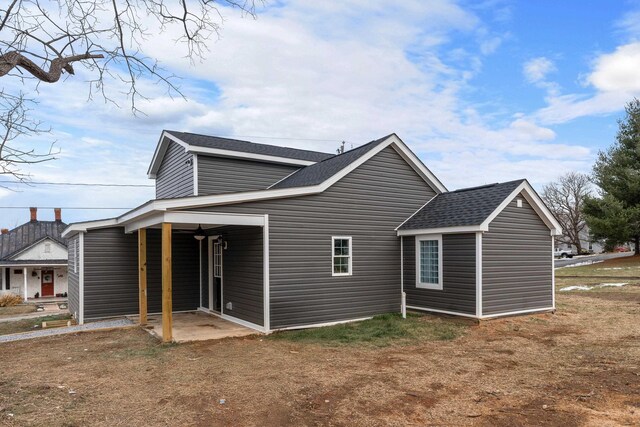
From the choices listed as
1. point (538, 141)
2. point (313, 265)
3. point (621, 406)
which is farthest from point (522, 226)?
point (538, 141)

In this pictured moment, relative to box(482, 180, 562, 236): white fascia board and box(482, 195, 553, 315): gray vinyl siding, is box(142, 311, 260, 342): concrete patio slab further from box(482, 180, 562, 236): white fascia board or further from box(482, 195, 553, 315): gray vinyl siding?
box(482, 180, 562, 236): white fascia board

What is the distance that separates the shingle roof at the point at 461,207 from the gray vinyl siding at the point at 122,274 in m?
7.03

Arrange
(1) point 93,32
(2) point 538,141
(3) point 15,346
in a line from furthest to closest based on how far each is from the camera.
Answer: (2) point 538,141 → (3) point 15,346 → (1) point 93,32

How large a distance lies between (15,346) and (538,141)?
2786cm

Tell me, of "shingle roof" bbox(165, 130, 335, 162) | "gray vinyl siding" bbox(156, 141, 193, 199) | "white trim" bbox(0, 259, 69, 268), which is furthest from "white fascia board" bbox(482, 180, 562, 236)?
"white trim" bbox(0, 259, 69, 268)

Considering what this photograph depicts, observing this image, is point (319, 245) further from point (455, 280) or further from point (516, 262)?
point (516, 262)

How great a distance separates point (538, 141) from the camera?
27.7m

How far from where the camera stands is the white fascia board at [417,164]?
43.0 ft

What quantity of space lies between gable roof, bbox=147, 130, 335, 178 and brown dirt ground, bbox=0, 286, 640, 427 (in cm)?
587

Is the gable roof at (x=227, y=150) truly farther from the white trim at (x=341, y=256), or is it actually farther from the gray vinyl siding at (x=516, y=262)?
the gray vinyl siding at (x=516, y=262)

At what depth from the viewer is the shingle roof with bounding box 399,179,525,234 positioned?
38.0ft

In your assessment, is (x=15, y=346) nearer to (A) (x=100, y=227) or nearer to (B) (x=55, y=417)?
(A) (x=100, y=227)

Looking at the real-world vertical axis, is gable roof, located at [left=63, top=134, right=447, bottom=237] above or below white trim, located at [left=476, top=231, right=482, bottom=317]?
above

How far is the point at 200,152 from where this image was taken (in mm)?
13414
